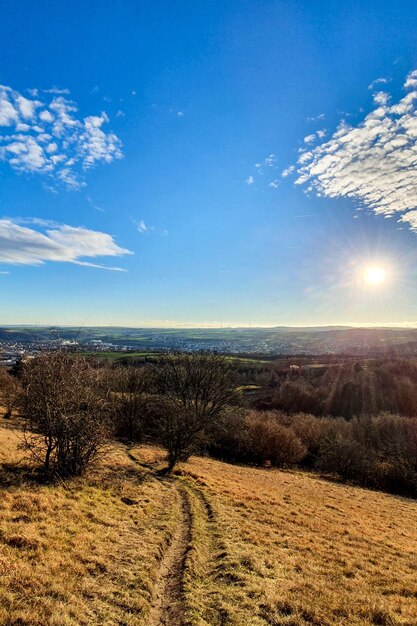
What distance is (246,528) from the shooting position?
51.3 feet

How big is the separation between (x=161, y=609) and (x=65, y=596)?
7.96ft

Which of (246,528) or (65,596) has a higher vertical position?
(65,596)

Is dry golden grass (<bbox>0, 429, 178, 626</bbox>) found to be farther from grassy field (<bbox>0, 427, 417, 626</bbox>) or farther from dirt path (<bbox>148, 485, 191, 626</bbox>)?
dirt path (<bbox>148, 485, 191, 626</bbox>)

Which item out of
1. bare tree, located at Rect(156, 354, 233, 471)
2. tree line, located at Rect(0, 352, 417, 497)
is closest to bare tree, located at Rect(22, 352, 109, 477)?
tree line, located at Rect(0, 352, 417, 497)

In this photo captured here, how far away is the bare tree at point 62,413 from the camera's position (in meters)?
17.1

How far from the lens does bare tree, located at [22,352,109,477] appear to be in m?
17.1

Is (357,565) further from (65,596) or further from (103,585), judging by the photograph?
(65,596)

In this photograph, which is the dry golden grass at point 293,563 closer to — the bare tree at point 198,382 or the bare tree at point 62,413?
the bare tree at point 62,413

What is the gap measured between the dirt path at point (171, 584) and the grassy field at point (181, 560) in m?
0.04

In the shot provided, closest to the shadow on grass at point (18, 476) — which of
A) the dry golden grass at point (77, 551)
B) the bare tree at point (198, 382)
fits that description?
the dry golden grass at point (77, 551)

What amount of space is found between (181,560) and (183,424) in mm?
16538

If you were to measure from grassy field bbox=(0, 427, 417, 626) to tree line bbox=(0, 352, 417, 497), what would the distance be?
2786mm

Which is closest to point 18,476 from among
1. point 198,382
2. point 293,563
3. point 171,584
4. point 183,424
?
point 171,584

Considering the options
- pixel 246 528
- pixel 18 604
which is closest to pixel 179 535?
pixel 246 528
